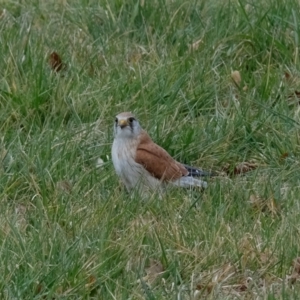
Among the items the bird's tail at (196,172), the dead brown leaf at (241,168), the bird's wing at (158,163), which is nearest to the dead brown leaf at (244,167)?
the dead brown leaf at (241,168)

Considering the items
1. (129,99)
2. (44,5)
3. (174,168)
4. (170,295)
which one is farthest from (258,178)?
(44,5)

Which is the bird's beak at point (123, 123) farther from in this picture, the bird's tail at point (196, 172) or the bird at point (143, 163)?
the bird's tail at point (196, 172)

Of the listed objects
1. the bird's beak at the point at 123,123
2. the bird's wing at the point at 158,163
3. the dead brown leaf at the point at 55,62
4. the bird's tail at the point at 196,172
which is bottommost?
the bird's tail at the point at 196,172

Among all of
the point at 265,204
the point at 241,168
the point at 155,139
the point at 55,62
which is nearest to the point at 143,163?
the point at 155,139

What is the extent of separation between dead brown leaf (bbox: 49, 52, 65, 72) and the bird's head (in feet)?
3.07

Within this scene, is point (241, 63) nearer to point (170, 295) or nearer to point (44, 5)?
point (44, 5)

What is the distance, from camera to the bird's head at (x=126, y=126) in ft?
21.2

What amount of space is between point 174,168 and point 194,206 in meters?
0.61

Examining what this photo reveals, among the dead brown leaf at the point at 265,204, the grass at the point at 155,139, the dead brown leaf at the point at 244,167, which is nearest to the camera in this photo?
the grass at the point at 155,139

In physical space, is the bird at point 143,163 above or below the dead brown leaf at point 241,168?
above

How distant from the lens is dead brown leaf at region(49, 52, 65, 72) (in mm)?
7280

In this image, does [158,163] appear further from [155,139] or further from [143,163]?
[155,139]

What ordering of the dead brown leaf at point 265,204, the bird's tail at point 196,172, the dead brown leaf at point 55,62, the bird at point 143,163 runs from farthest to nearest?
the dead brown leaf at point 55,62, the bird's tail at point 196,172, the bird at point 143,163, the dead brown leaf at point 265,204

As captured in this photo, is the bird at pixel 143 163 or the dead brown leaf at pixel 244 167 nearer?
the bird at pixel 143 163
